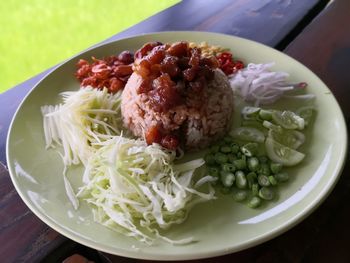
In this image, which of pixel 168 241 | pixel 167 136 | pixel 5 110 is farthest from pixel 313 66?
pixel 5 110

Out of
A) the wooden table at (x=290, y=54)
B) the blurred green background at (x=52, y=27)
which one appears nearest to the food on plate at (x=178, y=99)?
the wooden table at (x=290, y=54)

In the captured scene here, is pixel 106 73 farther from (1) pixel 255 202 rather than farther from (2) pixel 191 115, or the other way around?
(1) pixel 255 202

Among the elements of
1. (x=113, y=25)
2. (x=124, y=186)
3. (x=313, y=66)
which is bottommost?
(x=113, y=25)

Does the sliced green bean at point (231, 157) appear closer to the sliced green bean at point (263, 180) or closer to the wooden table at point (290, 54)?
the sliced green bean at point (263, 180)

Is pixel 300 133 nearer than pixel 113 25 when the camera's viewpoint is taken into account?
Yes

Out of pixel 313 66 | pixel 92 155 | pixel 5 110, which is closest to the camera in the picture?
pixel 92 155

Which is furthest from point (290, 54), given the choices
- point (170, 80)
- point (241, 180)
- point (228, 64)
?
point (241, 180)

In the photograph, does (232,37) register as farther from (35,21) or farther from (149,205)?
(35,21)
